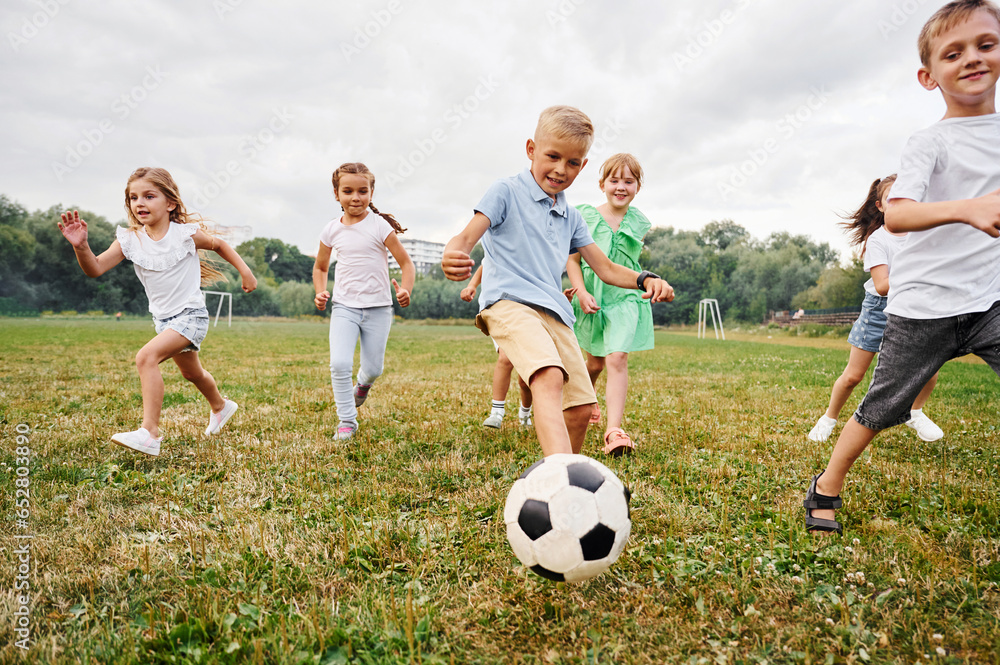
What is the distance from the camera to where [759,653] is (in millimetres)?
1857

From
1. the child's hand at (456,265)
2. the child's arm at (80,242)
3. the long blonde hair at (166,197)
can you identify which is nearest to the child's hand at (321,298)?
the long blonde hair at (166,197)

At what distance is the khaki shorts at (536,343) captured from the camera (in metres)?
2.82

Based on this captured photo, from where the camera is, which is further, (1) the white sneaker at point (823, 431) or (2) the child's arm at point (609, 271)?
(1) the white sneaker at point (823, 431)

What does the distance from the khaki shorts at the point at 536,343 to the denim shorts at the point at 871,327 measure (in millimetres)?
2787

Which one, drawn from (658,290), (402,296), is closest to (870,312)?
(658,290)

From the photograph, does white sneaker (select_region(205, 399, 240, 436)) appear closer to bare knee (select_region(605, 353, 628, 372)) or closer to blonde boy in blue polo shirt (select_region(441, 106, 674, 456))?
blonde boy in blue polo shirt (select_region(441, 106, 674, 456))

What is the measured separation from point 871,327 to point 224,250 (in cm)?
527

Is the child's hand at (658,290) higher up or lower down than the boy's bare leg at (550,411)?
higher up

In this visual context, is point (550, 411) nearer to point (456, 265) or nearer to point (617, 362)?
point (456, 265)

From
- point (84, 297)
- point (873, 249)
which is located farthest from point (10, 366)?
point (84, 297)

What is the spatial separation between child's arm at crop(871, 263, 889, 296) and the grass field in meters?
1.19

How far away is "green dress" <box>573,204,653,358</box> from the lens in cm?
465

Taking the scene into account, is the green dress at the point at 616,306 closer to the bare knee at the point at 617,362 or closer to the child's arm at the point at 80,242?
the bare knee at the point at 617,362

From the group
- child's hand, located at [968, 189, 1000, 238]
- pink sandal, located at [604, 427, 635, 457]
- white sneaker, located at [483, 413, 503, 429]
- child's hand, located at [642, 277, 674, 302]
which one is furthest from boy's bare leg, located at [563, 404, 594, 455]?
white sneaker, located at [483, 413, 503, 429]
